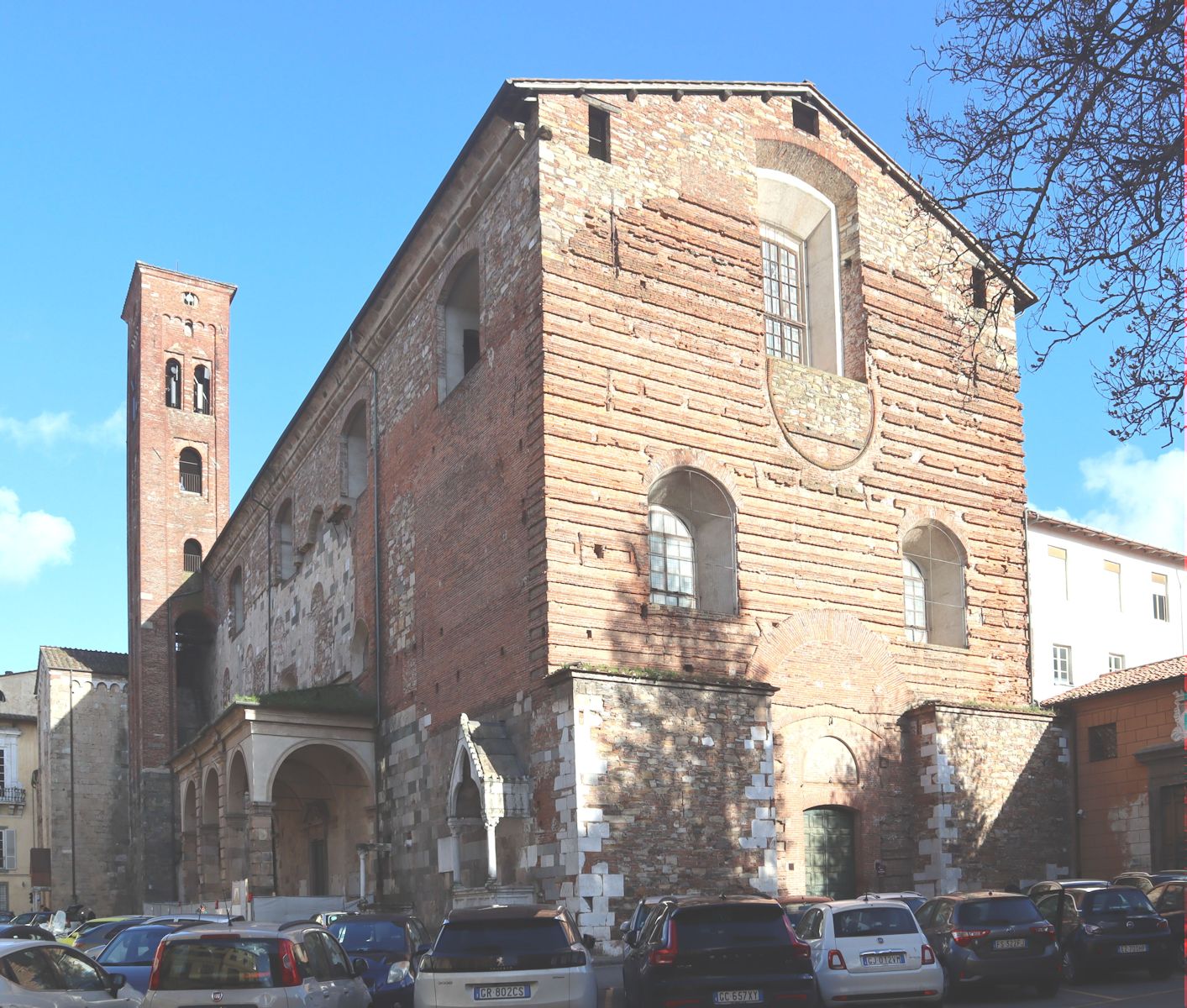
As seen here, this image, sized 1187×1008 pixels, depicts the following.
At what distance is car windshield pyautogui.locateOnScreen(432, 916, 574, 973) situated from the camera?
36.5 ft

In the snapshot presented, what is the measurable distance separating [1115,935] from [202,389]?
145 ft

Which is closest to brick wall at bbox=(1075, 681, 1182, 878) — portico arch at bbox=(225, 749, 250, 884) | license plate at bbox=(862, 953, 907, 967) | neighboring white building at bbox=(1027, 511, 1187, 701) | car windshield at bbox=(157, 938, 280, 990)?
neighboring white building at bbox=(1027, 511, 1187, 701)

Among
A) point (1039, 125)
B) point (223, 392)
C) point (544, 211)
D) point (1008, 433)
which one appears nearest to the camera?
point (1039, 125)

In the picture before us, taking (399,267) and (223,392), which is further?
(223,392)

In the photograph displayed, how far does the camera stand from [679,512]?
74.0 ft

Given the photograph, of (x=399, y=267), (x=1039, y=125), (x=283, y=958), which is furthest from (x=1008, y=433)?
(x=283, y=958)

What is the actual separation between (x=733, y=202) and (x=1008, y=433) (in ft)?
24.6

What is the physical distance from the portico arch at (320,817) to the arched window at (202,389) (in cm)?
2346

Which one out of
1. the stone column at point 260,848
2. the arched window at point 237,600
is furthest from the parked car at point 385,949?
the arched window at point 237,600

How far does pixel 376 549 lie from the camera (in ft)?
92.7

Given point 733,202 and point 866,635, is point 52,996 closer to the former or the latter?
point 866,635

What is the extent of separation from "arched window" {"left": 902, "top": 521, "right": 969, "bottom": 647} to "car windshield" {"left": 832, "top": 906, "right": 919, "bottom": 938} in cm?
1129

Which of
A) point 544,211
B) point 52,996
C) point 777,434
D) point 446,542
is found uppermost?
point 544,211

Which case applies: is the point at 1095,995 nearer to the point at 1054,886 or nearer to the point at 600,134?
the point at 1054,886
